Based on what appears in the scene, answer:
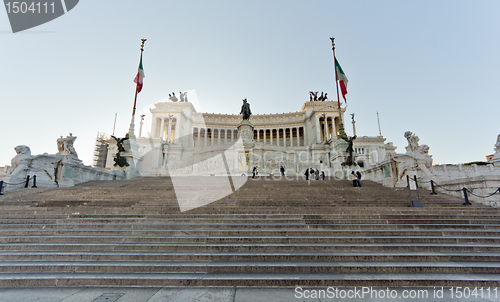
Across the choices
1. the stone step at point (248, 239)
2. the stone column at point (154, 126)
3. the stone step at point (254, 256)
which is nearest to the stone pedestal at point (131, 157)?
the stone step at point (248, 239)

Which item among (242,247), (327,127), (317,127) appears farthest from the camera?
(327,127)

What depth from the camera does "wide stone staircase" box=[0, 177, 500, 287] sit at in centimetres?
391

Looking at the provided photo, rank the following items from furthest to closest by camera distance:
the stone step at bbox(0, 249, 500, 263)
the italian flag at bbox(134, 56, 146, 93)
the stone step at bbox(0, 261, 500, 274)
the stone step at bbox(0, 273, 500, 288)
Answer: the italian flag at bbox(134, 56, 146, 93) → the stone step at bbox(0, 249, 500, 263) → the stone step at bbox(0, 261, 500, 274) → the stone step at bbox(0, 273, 500, 288)

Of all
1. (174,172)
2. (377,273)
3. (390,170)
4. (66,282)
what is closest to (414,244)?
(377,273)

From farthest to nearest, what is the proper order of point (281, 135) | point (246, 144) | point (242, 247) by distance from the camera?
point (281, 135)
point (246, 144)
point (242, 247)

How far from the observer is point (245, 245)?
4.99 metres

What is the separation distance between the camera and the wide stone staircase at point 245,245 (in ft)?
12.8

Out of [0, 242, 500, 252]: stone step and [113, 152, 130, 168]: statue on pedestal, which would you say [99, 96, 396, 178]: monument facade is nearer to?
[113, 152, 130, 168]: statue on pedestal

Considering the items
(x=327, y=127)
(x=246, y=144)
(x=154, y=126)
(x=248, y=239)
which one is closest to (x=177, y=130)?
(x=154, y=126)

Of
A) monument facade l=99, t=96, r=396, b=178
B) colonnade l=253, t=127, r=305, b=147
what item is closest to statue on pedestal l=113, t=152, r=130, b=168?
monument facade l=99, t=96, r=396, b=178

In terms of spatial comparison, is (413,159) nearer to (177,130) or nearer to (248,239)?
(248,239)

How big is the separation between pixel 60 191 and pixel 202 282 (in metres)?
10.9

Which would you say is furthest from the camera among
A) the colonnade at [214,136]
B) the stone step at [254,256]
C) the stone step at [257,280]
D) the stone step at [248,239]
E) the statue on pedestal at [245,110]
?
the colonnade at [214,136]

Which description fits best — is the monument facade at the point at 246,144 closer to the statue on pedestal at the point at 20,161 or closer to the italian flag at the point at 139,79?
the italian flag at the point at 139,79
